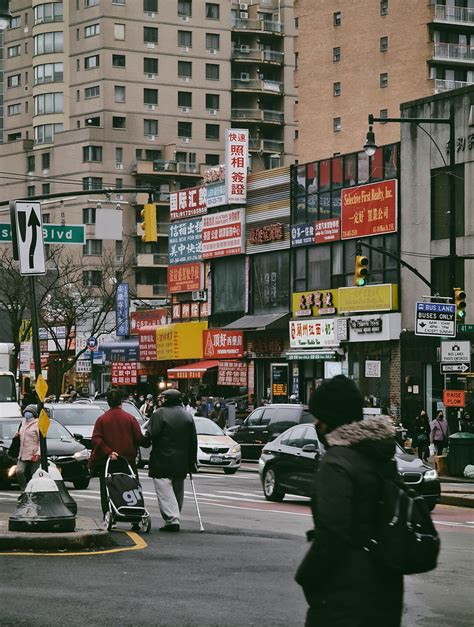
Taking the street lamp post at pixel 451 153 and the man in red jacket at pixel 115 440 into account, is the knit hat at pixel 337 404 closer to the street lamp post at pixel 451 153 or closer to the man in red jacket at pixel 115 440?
the man in red jacket at pixel 115 440

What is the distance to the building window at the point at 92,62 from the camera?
10638 cm

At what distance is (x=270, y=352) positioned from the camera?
5722cm

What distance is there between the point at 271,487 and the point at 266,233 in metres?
33.7

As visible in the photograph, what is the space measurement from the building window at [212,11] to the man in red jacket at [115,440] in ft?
310

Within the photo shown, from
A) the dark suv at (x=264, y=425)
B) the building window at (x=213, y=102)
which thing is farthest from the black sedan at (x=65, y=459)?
the building window at (x=213, y=102)

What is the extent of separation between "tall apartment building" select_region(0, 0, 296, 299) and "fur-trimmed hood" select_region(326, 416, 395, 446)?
316ft

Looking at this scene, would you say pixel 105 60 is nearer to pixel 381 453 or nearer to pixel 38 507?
pixel 38 507

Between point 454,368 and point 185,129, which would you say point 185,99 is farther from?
point 454,368

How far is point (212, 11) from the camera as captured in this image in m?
109

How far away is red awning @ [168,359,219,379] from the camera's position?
60188 mm

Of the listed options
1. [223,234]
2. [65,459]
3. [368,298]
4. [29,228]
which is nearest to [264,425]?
[65,459]

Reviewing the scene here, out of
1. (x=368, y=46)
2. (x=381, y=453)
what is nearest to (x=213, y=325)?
(x=368, y=46)

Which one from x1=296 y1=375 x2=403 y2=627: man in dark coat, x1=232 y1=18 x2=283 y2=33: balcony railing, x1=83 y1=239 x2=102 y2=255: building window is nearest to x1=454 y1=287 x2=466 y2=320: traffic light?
x1=296 y1=375 x2=403 y2=627: man in dark coat

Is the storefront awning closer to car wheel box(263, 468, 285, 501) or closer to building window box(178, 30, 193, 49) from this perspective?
car wheel box(263, 468, 285, 501)
